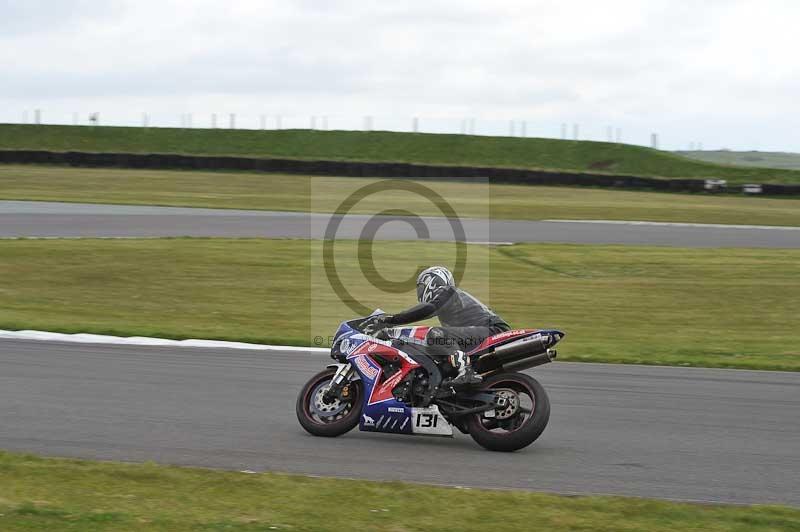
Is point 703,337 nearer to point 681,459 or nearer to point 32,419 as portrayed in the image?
point 681,459

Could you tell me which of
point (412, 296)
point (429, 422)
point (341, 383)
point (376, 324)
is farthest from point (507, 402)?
point (412, 296)

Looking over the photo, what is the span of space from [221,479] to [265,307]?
11162 millimetres

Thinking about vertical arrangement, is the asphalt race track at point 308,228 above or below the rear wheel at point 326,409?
above

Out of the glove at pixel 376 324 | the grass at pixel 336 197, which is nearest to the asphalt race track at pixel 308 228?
the grass at pixel 336 197

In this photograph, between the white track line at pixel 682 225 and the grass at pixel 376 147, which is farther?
the grass at pixel 376 147

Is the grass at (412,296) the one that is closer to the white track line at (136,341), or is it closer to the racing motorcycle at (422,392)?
the white track line at (136,341)

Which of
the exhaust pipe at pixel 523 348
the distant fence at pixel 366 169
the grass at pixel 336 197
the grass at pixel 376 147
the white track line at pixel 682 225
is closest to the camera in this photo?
the exhaust pipe at pixel 523 348

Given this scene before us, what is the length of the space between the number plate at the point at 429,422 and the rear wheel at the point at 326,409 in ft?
1.75

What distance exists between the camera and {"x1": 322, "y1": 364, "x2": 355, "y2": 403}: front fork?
9.08 metres

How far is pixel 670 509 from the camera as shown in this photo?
6.77m

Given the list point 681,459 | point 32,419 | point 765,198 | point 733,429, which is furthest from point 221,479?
point 765,198

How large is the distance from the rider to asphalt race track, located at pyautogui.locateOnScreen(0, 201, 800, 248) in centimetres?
1796

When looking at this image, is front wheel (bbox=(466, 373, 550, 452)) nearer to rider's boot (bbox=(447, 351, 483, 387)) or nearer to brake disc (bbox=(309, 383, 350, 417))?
rider's boot (bbox=(447, 351, 483, 387))

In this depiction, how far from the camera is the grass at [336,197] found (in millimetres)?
36500
